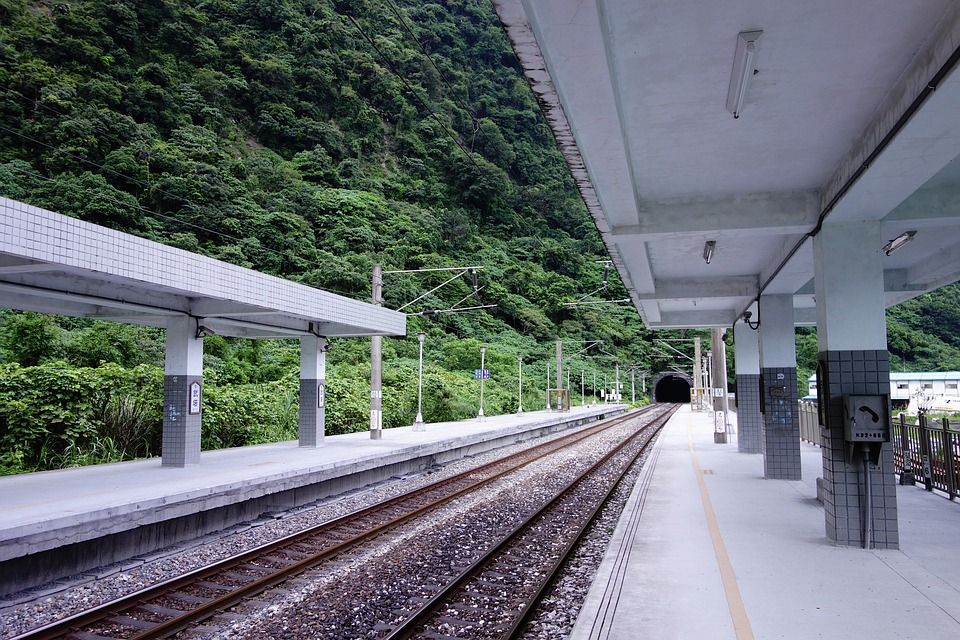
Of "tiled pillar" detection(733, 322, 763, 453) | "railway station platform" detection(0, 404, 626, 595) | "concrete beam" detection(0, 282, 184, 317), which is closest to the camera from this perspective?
"railway station platform" detection(0, 404, 626, 595)

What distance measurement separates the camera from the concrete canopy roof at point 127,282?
936 centimetres

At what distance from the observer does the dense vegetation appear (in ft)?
65.5

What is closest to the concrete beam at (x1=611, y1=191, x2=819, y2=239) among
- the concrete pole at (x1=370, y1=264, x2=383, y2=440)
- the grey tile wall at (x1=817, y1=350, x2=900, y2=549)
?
the grey tile wall at (x1=817, y1=350, x2=900, y2=549)

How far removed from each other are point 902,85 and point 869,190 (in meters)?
1.74

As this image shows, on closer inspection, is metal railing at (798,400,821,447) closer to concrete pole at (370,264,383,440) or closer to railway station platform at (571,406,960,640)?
railway station platform at (571,406,960,640)

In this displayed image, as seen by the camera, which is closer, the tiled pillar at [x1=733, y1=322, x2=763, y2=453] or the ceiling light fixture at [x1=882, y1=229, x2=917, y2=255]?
the ceiling light fixture at [x1=882, y1=229, x2=917, y2=255]

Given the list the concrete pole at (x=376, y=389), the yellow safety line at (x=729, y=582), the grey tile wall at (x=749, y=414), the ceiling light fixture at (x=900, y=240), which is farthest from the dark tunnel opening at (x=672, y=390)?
the yellow safety line at (x=729, y=582)

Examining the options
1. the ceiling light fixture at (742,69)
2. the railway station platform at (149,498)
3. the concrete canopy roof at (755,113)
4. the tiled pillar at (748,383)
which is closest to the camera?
the concrete canopy roof at (755,113)

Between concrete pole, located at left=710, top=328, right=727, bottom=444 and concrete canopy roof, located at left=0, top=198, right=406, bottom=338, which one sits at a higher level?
concrete canopy roof, located at left=0, top=198, right=406, bottom=338

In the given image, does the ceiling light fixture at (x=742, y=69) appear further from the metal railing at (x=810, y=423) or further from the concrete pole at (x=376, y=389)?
the metal railing at (x=810, y=423)

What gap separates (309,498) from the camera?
13555 millimetres

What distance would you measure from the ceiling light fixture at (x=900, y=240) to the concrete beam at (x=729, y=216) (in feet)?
3.98

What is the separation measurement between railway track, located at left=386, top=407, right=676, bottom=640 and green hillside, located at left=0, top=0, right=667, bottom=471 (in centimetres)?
748

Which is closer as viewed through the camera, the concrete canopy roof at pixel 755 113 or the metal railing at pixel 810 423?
the concrete canopy roof at pixel 755 113
